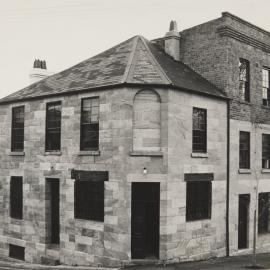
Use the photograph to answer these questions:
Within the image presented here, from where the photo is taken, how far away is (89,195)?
18.3m

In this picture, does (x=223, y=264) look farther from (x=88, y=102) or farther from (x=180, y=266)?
(x=88, y=102)

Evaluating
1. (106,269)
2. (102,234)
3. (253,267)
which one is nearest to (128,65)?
(102,234)

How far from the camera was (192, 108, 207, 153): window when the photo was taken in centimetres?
1870

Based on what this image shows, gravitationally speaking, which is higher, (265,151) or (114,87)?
(114,87)

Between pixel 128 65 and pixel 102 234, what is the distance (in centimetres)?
696

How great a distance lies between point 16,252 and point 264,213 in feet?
41.7

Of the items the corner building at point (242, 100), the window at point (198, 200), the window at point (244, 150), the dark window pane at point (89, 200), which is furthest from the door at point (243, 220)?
the dark window pane at point (89, 200)

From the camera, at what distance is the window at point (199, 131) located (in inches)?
736

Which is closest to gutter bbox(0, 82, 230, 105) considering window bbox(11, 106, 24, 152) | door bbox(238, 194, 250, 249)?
window bbox(11, 106, 24, 152)

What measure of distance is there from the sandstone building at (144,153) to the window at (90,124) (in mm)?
42

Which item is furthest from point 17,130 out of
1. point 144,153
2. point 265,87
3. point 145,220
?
point 265,87

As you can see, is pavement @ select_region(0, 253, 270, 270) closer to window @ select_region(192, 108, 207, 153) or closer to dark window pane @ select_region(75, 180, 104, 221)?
dark window pane @ select_region(75, 180, 104, 221)

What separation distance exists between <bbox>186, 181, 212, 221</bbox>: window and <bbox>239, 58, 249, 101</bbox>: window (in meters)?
5.14

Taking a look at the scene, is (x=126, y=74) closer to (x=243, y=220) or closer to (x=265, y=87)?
(x=265, y=87)
